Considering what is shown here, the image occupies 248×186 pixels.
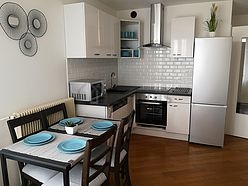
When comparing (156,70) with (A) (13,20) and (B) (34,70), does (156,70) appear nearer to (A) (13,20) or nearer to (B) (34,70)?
(B) (34,70)

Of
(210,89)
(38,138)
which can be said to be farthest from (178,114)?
(38,138)

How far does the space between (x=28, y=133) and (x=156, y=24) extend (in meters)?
2.95

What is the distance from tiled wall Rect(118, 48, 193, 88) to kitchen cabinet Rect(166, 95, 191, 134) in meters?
0.62

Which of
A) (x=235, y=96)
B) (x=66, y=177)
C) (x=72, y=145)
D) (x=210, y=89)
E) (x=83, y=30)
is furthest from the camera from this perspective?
(x=235, y=96)

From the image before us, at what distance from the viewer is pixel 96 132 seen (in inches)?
79.5

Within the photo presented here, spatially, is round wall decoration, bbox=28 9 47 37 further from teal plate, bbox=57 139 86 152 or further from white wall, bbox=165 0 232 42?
white wall, bbox=165 0 232 42

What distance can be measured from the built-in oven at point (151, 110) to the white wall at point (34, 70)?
152 cm

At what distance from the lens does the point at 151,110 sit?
3830mm

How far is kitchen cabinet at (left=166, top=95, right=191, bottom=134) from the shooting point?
3.59 m

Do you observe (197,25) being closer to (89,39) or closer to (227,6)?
(227,6)

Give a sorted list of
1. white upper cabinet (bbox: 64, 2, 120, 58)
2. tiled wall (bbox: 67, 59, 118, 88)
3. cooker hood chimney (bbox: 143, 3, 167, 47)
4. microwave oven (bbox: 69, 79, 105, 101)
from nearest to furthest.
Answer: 1. white upper cabinet (bbox: 64, 2, 120, 58)
2. microwave oven (bbox: 69, 79, 105, 101)
3. tiled wall (bbox: 67, 59, 118, 88)
4. cooker hood chimney (bbox: 143, 3, 167, 47)

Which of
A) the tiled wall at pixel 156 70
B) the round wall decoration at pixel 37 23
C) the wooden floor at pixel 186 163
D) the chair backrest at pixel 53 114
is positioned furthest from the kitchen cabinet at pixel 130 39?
the chair backrest at pixel 53 114

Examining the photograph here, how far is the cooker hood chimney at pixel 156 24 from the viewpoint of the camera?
3811 mm

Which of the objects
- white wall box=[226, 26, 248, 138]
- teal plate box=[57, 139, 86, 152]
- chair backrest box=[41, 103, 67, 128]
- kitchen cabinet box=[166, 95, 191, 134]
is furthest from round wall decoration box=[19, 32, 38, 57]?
white wall box=[226, 26, 248, 138]
